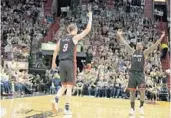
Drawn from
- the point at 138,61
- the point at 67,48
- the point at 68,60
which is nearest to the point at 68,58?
the point at 68,60

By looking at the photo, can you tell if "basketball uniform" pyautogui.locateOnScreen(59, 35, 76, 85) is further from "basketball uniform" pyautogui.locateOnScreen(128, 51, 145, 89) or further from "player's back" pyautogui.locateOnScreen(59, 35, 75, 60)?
"basketball uniform" pyautogui.locateOnScreen(128, 51, 145, 89)

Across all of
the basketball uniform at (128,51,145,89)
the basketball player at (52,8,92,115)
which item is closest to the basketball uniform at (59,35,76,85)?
the basketball player at (52,8,92,115)

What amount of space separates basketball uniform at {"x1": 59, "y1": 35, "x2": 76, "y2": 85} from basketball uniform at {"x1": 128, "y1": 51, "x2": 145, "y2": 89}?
6.97 feet

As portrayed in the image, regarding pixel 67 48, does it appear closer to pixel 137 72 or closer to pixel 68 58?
pixel 68 58

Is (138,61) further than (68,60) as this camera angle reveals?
Yes

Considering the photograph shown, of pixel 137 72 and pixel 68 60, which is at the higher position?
pixel 68 60

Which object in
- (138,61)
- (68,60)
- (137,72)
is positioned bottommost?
(137,72)

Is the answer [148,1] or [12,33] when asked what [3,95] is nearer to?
[12,33]

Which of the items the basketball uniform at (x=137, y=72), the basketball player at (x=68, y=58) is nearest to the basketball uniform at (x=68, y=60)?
the basketball player at (x=68, y=58)

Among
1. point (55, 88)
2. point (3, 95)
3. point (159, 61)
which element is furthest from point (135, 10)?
point (3, 95)

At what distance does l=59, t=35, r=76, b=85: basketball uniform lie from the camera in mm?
8367

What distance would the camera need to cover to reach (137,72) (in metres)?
10.1

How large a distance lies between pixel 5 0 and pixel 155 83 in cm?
1161

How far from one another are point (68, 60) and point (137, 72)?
231 centimetres
